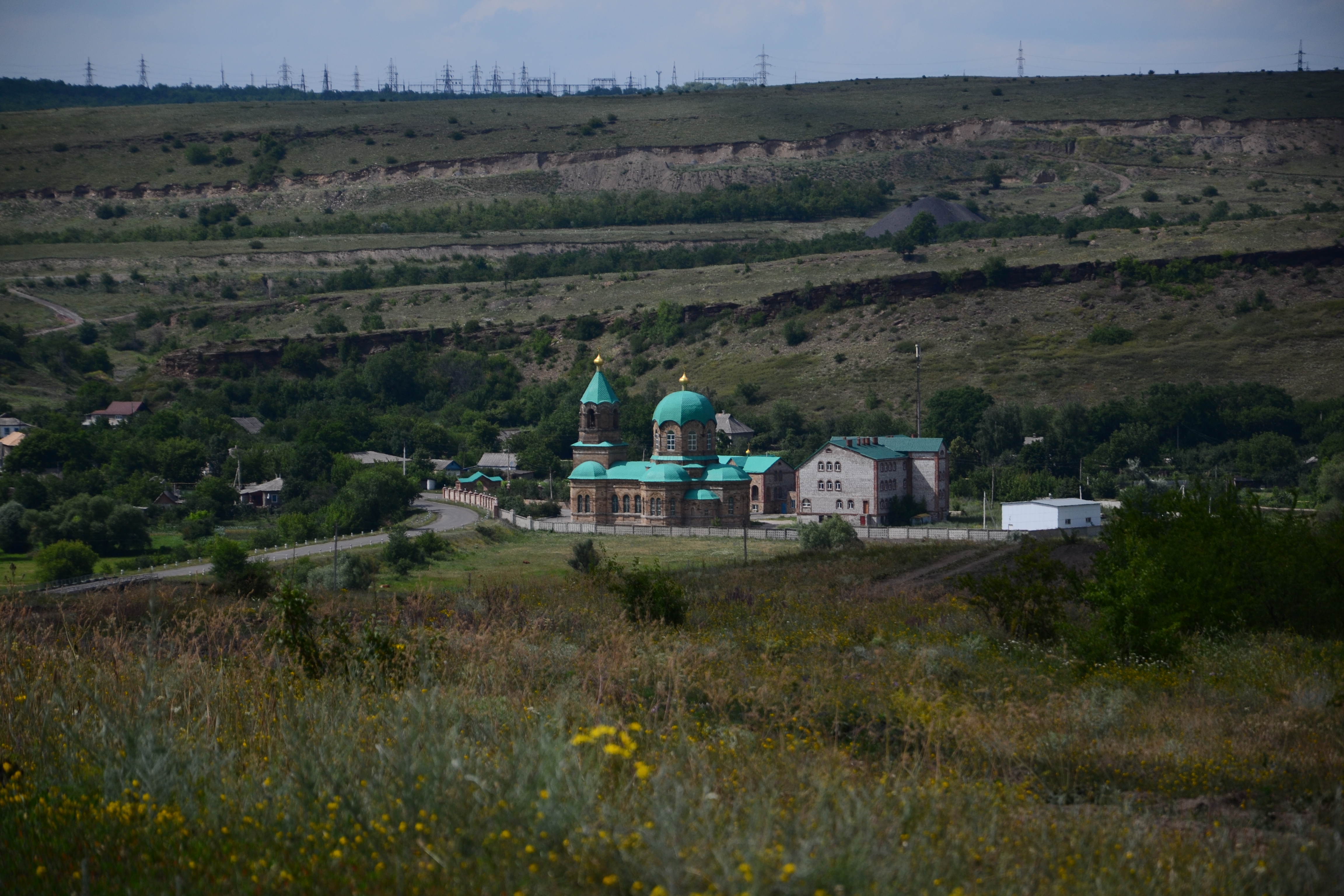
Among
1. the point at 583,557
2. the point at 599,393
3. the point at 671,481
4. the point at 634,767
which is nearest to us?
the point at 634,767

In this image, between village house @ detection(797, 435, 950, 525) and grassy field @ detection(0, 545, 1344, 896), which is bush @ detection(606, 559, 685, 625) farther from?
village house @ detection(797, 435, 950, 525)

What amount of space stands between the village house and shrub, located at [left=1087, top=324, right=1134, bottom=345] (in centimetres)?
2711

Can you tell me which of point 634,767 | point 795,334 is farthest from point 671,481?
point 634,767

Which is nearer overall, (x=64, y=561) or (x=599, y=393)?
(x=64, y=561)

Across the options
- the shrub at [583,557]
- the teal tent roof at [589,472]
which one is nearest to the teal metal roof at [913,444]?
the teal tent roof at [589,472]

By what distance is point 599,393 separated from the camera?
194ft

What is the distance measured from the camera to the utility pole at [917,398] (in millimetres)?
62219

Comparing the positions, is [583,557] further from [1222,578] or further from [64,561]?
[1222,578]

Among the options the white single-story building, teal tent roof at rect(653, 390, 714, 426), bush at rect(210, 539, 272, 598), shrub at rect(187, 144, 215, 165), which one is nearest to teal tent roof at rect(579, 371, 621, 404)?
teal tent roof at rect(653, 390, 714, 426)

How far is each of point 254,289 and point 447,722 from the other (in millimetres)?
104510

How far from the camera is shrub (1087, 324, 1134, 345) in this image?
252 ft

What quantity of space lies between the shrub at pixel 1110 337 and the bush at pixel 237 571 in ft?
182

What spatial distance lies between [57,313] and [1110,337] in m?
77.9

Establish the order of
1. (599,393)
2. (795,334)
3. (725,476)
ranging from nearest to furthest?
(725,476) < (599,393) < (795,334)
